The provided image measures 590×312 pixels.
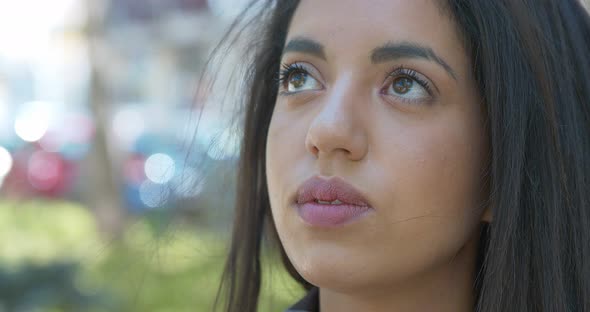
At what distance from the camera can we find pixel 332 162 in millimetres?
1954

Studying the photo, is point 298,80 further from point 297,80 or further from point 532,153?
point 532,153

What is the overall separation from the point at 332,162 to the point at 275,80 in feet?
2.25

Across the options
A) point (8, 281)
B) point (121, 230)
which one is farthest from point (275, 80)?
point (121, 230)

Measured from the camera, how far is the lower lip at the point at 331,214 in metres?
1.93

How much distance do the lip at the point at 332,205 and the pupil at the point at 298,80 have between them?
321 millimetres

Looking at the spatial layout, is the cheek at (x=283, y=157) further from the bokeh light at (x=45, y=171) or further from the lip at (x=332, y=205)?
the bokeh light at (x=45, y=171)

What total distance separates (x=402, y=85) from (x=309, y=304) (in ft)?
2.31

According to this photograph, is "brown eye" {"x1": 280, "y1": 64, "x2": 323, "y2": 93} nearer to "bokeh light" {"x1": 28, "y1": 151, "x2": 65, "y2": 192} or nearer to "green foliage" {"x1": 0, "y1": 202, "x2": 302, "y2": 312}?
"green foliage" {"x1": 0, "y1": 202, "x2": 302, "y2": 312}

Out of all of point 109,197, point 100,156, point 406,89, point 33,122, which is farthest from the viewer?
point 33,122

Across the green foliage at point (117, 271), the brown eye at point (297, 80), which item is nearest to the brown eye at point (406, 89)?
the brown eye at point (297, 80)

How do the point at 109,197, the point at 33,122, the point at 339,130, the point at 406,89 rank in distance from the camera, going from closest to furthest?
1. the point at 339,130
2. the point at 406,89
3. the point at 109,197
4. the point at 33,122

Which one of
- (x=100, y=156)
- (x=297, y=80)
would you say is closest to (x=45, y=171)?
(x=100, y=156)

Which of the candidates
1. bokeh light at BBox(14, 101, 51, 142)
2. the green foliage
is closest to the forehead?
the green foliage

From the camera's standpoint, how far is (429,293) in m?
2.13
